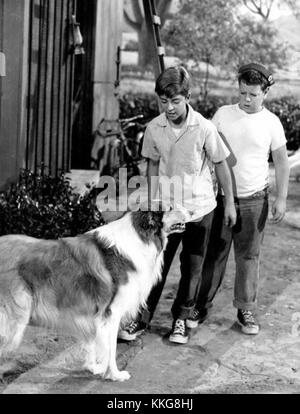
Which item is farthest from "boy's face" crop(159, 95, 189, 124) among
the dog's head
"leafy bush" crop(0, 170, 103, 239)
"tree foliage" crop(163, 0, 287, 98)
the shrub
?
"tree foliage" crop(163, 0, 287, 98)

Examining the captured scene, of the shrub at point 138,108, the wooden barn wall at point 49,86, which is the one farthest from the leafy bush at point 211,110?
the wooden barn wall at point 49,86

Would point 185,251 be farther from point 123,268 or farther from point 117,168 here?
point 117,168

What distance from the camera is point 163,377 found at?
15.0ft

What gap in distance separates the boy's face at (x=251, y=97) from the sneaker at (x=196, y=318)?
165 cm

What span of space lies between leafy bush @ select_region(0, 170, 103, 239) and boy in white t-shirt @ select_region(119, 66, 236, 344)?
1544mm

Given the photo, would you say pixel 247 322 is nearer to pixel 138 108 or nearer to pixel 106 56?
pixel 106 56

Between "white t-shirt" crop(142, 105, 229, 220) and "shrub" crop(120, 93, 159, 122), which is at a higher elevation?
"shrub" crop(120, 93, 159, 122)

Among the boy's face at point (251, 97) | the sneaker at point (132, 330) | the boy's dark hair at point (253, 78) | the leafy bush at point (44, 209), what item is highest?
the boy's dark hair at point (253, 78)

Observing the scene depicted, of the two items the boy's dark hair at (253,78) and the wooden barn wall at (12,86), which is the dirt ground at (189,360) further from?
the wooden barn wall at (12,86)

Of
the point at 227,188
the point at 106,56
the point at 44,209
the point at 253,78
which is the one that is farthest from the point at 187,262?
the point at 106,56

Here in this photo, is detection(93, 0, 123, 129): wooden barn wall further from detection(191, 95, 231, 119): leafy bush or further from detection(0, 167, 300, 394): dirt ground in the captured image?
detection(191, 95, 231, 119): leafy bush

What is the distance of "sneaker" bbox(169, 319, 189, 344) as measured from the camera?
521 cm

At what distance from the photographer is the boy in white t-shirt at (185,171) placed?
4785 mm

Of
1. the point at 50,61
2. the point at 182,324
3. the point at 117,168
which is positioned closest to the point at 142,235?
the point at 182,324
